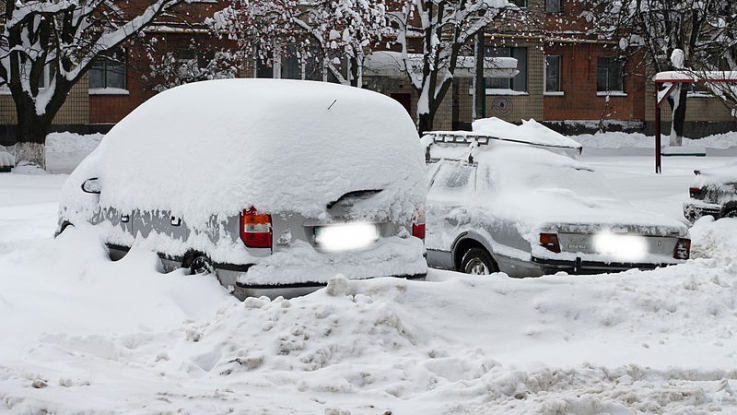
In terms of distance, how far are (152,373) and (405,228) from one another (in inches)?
106

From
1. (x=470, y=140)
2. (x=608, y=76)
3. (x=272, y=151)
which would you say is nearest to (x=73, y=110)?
(x=608, y=76)

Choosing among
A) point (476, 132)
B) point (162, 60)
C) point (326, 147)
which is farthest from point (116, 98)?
point (326, 147)

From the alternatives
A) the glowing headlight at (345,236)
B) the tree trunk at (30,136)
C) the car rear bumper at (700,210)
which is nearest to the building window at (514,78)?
the tree trunk at (30,136)

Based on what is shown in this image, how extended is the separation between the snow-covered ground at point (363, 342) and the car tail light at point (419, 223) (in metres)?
0.36

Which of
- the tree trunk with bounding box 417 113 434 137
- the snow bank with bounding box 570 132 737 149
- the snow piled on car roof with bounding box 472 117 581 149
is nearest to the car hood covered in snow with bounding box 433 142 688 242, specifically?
the snow piled on car roof with bounding box 472 117 581 149

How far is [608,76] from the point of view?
48469mm

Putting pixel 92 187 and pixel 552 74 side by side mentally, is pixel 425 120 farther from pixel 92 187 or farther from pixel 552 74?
pixel 92 187

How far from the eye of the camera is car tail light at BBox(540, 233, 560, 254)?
9.07 m

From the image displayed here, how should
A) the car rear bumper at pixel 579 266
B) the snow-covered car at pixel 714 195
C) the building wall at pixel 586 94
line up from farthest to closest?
the building wall at pixel 586 94 < the snow-covered car at pixel 714 195 < the car rear bumper at pixel 579 266

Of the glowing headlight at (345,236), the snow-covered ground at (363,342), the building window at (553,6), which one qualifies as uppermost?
the building window at (553,6)

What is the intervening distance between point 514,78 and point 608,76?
16.7 ft

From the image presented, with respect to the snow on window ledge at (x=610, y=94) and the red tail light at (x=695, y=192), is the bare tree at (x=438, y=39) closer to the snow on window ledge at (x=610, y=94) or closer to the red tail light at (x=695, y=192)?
the red tail light at (x=695, y=192)

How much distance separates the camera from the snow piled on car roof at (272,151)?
7562 mm

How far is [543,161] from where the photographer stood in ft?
33.9
